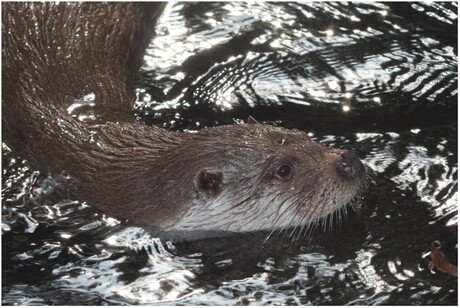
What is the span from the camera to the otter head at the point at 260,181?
4875 mm

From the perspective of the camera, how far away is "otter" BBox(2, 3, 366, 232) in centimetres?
489

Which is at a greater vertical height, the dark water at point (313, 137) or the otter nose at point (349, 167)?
the otter nose at point (349, 167)

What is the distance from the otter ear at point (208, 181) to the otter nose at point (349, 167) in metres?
0.59

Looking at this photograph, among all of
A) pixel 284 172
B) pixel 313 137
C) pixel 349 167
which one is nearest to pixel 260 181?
pixel 284 172

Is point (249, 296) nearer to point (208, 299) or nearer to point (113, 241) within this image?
point (208, 299)

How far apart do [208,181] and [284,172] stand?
1.28ft

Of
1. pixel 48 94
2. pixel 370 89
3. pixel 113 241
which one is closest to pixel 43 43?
pixel 48 94

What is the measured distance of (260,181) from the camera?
4.91 metres

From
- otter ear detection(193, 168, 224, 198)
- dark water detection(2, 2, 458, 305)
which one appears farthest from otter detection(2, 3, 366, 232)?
dark water detection(2, 2, 458, 305)

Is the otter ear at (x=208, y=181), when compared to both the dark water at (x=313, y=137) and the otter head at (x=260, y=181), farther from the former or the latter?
the dark water at (x=313, y=137)

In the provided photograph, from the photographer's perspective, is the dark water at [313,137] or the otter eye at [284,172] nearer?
the dark water at [313,137]

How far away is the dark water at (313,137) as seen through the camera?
15.5 ft

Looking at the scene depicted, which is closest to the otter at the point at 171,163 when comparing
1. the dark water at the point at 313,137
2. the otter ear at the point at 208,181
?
the otter ear at the point at 208,181

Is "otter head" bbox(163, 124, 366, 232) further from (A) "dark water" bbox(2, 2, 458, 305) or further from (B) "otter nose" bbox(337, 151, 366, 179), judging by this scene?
(A) "dark water" bbox(2, 2, 458, 305)
